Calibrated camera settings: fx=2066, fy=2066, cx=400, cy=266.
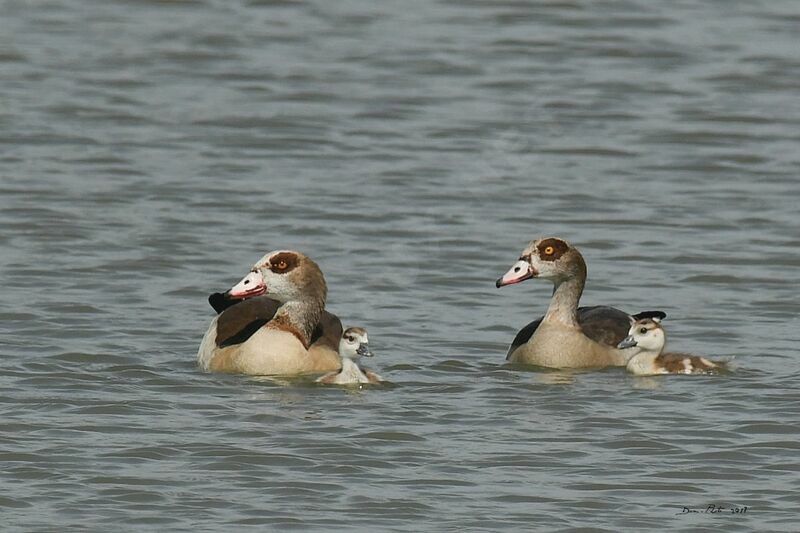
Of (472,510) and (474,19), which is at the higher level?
(474,19)

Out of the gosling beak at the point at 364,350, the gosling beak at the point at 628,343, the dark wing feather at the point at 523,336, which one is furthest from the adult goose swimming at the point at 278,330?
the gosling beak at the point at 628,343

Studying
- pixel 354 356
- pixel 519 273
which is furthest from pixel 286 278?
pixel 519 273

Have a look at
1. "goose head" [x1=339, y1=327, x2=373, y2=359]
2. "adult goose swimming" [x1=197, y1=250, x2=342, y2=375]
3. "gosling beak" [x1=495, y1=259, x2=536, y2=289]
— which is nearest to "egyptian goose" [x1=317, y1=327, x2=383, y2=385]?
"goose head" [x1=339, y1=327, x2=373, y2=359]

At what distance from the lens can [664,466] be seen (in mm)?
11242

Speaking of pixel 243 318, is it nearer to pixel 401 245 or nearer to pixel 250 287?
pixel 250 287

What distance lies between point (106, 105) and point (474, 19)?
7913 millimetres

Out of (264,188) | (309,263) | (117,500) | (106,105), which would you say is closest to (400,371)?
(309,263)

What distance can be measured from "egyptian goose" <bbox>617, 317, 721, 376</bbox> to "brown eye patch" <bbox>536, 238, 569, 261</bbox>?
988 millimetres

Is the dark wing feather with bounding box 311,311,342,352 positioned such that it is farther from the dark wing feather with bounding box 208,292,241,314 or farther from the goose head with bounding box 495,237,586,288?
the goose head with bounding box 495,237,586,288

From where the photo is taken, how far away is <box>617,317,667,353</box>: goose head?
45.3ft

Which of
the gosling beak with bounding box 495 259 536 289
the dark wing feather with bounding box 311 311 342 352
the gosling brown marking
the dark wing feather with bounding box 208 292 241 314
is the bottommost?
the dark wing feather with bounding box 311 311 342 352

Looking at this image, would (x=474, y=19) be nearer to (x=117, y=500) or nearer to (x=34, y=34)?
(x=34, y=34)

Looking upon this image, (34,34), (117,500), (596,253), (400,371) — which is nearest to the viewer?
(117,500)

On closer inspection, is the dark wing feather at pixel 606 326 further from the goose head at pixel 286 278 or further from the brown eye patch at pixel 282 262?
the brown eye patch at pixel 282 262
